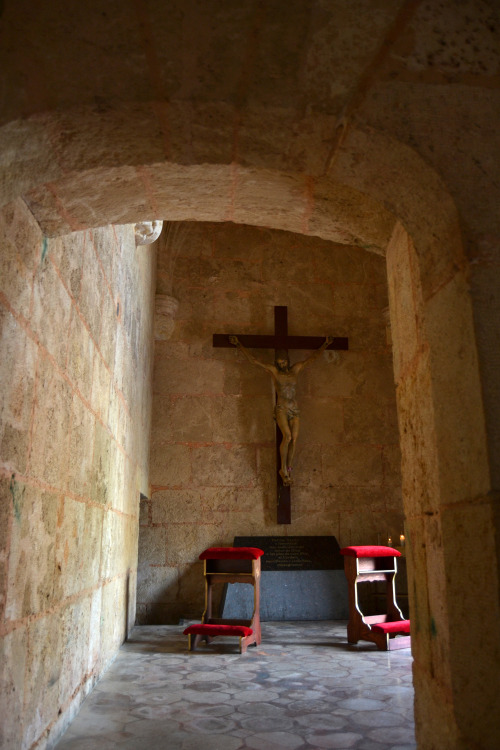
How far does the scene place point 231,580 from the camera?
4.40 meters

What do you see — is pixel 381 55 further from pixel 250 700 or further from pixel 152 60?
pixel 250 700

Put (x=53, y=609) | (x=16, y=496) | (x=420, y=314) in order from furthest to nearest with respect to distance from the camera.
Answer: (x=53, y=609) < (x=16, y=496) < (x=420, y=314)

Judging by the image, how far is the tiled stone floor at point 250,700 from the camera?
2.30 m

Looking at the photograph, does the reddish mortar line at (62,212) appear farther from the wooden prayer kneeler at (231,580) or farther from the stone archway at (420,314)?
the wooden prayer kneeler at (231,580)

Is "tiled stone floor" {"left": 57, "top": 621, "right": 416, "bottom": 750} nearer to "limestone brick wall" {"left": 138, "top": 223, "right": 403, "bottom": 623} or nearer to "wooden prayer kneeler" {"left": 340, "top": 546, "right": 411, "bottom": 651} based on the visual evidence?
"wooden prayer kneeler" {"left": 340, "top": 546, "right": 411, "bottom": 651}

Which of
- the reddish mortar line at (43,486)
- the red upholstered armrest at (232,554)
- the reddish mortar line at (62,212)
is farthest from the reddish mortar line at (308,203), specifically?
the red upholstered armrest at (232,554)

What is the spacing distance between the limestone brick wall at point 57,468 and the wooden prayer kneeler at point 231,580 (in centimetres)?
63

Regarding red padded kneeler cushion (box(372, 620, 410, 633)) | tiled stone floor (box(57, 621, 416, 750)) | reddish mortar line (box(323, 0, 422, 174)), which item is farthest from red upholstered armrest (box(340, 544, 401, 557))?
reddish mortar line (box(323, 0, 422, 174))

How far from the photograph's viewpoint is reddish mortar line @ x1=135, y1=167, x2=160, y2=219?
1.83 metres

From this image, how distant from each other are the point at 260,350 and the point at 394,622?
3.58 m

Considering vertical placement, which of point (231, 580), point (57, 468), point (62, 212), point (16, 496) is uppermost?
point (62, 212)

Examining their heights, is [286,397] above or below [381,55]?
above

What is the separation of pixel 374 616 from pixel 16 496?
10.9 feet

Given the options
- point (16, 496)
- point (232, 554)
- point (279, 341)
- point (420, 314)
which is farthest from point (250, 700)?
point (279, 341)
